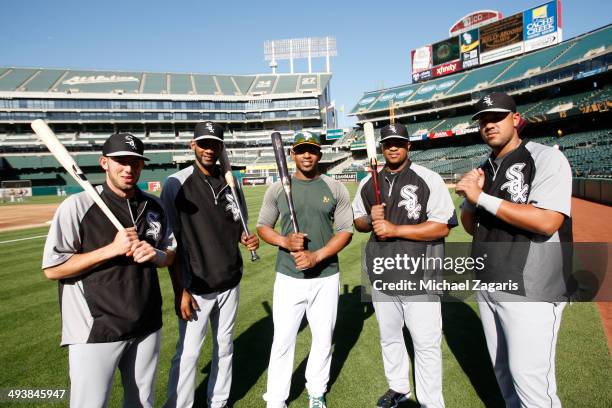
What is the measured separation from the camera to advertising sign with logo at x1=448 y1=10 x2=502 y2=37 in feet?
149

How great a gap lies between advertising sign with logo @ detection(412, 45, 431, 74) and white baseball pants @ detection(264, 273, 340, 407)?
2254 inches

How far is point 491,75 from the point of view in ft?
147

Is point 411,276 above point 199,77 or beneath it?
beneath

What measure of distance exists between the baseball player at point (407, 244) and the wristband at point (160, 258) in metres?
1.72

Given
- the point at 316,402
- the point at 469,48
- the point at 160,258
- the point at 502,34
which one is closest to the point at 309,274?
the point at 316,402

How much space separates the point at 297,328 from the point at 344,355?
1.39 metres

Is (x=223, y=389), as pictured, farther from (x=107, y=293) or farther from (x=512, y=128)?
(x=512, y=128)

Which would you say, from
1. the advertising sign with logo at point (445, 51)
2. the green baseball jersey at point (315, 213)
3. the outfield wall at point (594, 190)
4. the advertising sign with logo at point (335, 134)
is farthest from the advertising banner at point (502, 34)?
the green baseball jersey at point (315, 213)

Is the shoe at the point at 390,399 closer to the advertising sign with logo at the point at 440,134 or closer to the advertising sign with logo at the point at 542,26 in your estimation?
the advertising sign with logo at the point at 440,134

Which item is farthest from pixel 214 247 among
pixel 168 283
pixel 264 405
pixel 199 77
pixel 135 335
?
pixel 199 77

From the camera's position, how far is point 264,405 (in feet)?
11.0

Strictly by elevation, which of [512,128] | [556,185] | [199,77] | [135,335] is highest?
[199,77]

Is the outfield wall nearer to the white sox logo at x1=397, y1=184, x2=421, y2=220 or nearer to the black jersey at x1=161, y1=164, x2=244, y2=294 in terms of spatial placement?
the white sox logo at x1=397, y1=184, x2=421, y2=220

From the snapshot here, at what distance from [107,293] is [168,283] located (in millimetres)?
5431
